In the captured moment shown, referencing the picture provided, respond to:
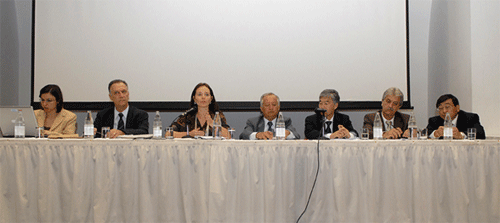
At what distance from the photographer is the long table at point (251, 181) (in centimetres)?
227

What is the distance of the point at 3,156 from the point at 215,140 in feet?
4.53

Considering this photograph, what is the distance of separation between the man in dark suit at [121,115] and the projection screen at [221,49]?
1042 mm

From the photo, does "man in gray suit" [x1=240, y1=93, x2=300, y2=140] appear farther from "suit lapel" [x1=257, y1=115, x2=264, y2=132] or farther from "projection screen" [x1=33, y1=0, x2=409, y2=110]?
"projection screen" [x1=33, y1=0, x2=409, y2=110]

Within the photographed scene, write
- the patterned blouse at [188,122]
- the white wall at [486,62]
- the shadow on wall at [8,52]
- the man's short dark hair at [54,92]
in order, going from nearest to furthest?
the man's short dark hair at [54,92] < the patterned blouse at [188,122] < the white wall at [486,62] < the shadow on wall at [8,52]

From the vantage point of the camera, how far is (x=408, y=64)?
4473 millimetres

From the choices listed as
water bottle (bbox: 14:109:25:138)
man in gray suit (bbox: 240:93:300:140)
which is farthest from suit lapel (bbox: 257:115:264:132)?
water bottle (bbox: 14:109:25:138)

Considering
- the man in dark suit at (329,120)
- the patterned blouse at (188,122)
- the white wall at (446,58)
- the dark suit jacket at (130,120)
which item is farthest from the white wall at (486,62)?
the dark suit jacket at (130,120)

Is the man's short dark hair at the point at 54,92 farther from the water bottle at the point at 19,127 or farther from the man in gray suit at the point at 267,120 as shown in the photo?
the man in gray suit at the point at 267,120

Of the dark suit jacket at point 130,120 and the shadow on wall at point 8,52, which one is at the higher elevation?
the shadow on wall at point 8,52

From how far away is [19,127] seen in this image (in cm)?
259

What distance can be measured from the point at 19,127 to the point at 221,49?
2457 millimetres

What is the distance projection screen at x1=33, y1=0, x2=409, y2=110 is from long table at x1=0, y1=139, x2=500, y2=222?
2.19m

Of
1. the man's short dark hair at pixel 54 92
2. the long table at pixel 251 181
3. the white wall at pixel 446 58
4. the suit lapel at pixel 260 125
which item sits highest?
the white wall at pixel 446 58

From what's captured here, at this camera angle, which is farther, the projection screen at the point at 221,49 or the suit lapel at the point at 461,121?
the projection screen at the point at 221,49
